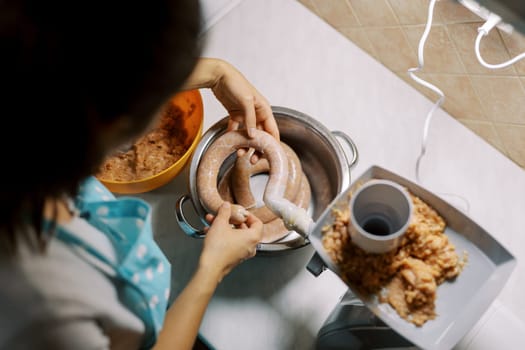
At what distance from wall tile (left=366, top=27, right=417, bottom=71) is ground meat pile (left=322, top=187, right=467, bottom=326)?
422 mm

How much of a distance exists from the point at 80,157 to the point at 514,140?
796 millimetres

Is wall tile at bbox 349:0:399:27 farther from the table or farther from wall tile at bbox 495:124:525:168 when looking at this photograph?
wall tile at bbox 495:124:525:168

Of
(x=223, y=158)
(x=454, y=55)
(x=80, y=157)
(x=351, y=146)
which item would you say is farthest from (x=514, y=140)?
(x=80, y=157)

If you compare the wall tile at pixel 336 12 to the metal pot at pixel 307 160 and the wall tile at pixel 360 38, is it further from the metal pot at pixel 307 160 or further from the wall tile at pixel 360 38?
the metal pot at pixel 307 160

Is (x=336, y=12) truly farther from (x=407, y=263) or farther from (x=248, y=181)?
(x=407, y=263)

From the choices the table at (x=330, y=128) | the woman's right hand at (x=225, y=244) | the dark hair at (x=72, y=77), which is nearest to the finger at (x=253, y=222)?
the woman's right hand at (x=225, y=244)

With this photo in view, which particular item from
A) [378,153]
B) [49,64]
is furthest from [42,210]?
[378,153]

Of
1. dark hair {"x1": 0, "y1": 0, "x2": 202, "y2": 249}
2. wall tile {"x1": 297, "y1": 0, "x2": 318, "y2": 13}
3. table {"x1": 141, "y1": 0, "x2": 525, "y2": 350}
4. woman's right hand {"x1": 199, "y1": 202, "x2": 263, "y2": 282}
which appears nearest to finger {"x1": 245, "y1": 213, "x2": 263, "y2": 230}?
woman's right hand {"x1": 199, "y1": 202, "x2": 263, "y2": 282}

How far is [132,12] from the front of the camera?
13.5 inches

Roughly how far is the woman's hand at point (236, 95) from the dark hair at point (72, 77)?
1.36 feet

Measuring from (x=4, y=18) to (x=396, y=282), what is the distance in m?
0.52

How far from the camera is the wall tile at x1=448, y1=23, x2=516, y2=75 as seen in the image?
2.52 feet

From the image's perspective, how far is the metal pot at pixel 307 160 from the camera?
2.64ft

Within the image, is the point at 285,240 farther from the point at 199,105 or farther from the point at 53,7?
the point at 53,7
